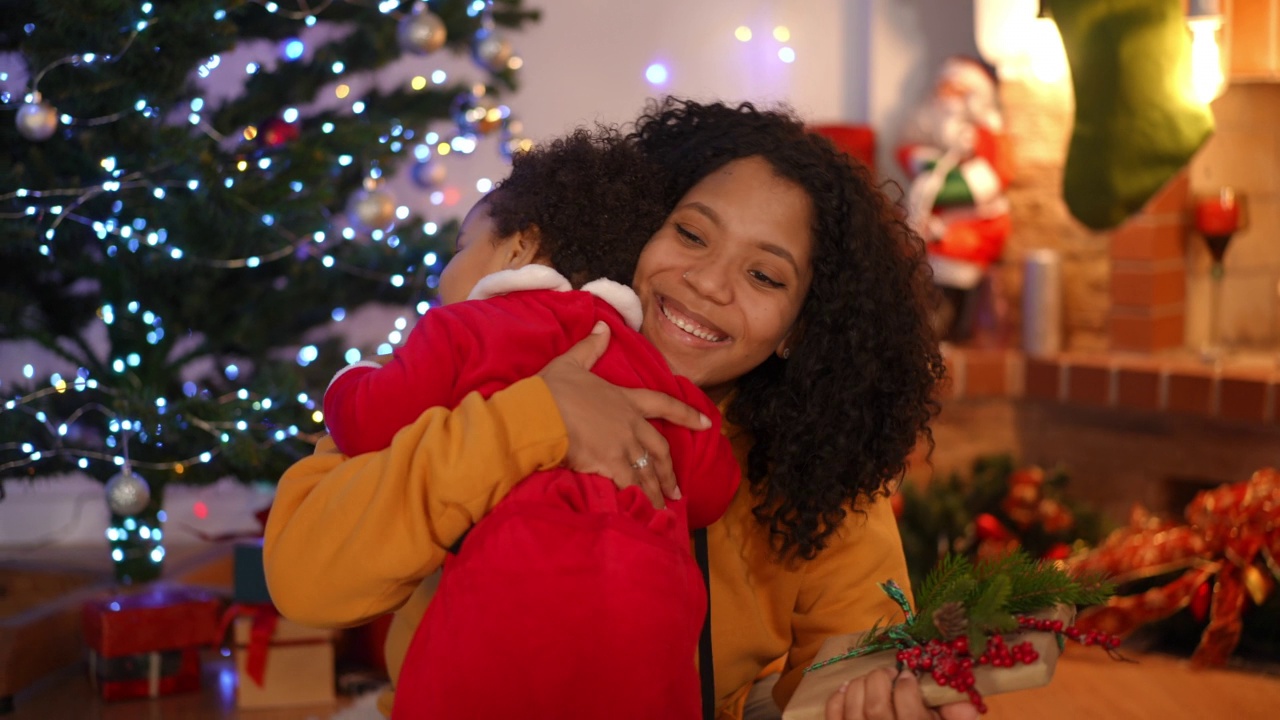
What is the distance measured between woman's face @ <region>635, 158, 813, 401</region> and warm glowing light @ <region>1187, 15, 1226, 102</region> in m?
1.55

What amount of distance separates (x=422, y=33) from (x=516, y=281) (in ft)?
4.11

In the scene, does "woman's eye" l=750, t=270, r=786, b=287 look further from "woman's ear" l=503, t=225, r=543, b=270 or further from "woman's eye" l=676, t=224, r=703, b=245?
"woman's ear" l=503, t=225, r=543, b=270

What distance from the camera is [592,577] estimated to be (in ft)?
3.47

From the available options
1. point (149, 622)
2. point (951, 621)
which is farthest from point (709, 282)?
point (149, 622)

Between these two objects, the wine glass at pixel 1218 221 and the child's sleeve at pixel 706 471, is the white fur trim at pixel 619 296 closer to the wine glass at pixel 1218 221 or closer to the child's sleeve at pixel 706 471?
the child's sleeve at pixel 706 471

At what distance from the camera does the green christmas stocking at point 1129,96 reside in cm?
252

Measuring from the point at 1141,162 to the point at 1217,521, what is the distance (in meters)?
0.75

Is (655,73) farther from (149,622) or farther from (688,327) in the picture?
(688,327)

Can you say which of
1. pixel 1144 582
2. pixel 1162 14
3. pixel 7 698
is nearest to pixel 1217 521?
pixel 1144 582

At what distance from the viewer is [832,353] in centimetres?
144

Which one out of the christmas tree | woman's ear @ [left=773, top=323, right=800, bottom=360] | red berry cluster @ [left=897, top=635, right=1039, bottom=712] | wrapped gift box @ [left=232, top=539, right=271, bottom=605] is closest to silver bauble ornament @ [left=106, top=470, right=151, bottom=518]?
the christmas tree

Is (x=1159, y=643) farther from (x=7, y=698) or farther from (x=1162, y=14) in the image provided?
(x=7, y=698)

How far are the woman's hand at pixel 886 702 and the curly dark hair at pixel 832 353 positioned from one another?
0.34 m

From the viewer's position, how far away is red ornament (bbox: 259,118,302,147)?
237 centimetres
